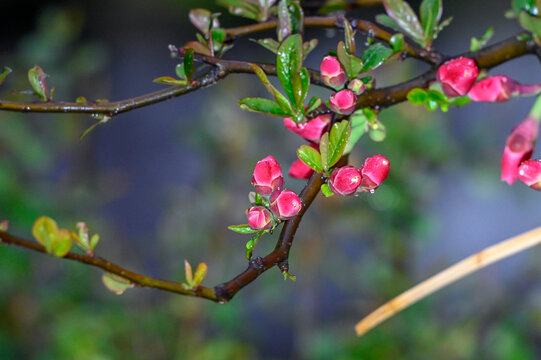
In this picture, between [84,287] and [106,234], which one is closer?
[84,287]

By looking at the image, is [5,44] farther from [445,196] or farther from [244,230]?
[244,230]

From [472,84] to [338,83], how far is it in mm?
72

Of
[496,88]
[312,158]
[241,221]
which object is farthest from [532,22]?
[241,221]

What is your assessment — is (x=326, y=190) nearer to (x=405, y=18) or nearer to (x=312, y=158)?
(x=312, y=158)

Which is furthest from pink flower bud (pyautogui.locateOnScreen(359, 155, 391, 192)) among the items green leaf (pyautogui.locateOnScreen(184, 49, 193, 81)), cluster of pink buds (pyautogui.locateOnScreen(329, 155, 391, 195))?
green leaf (pyautogui.locateOnScreen(184, 49, 193, 81))

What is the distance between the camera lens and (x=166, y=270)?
1.59 metres

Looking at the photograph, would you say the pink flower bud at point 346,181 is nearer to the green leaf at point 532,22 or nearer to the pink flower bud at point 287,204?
the pink flower bud at point 287,204

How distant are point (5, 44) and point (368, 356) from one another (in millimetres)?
1491

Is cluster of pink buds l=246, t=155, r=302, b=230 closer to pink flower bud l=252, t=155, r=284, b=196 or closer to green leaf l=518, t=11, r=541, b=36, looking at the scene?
pink flower bud l=252, t=155, r=284, b=196

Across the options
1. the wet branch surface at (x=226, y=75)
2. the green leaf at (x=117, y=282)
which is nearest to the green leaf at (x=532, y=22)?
the wet branch surface at (x=226, y=75)

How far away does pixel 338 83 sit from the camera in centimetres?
29

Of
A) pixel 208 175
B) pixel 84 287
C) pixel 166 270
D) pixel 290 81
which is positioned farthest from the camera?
pixel 166 270

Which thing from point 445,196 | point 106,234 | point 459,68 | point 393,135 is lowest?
point 445,196

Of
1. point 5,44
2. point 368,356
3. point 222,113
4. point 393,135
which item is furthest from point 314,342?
point 5,44
